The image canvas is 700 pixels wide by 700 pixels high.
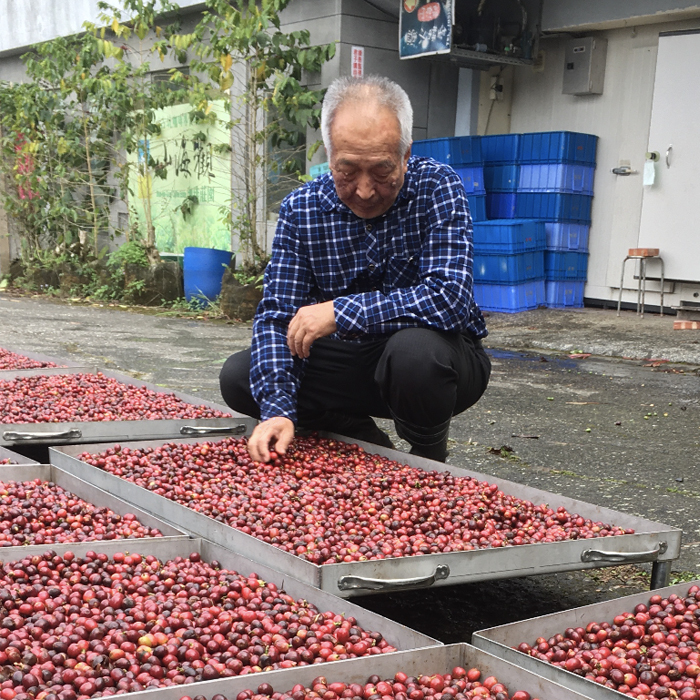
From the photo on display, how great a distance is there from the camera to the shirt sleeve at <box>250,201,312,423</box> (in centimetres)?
289

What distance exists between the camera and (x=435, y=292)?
2803mm

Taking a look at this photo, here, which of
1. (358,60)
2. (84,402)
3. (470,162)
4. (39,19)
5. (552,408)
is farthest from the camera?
(39,19)

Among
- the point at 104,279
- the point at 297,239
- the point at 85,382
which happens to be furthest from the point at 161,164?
the point at 297,239

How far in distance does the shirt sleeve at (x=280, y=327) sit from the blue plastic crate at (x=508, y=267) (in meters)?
4.89

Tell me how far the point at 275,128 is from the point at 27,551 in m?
7.67

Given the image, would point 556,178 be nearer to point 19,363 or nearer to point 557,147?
point 557,147

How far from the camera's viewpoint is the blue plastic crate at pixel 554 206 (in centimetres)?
795

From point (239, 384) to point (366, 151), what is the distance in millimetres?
Result: 992

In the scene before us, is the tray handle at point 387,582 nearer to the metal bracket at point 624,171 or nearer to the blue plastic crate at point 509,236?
the blue plastic crate at point 509,236

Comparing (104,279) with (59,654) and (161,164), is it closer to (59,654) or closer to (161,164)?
(161,164)

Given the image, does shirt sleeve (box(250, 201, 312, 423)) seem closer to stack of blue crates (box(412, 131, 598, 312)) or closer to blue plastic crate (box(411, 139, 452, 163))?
stack of blue crates (box(412, 131, 598, 312))

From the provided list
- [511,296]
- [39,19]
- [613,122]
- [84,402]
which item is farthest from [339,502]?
[39,19]

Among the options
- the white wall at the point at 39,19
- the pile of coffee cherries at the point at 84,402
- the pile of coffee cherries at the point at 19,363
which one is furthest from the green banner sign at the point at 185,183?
the pile of coffee cherries at the point at 84,402

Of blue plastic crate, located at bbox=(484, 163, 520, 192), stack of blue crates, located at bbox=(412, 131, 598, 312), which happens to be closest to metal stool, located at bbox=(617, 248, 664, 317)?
stack of blue crates, located at bbox=(412, 131, 598, 312)
